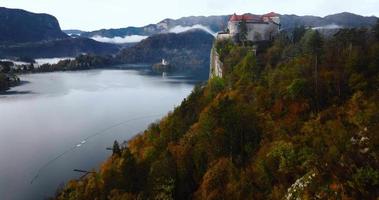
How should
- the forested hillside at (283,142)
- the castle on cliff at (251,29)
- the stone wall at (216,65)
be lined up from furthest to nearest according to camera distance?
the castle on cliff at (251,29), the stone wall at (216,65), the forested hillside at (283,142)

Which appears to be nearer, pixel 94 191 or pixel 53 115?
pixel 94 191

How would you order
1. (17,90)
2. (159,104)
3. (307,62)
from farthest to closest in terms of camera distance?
1. (17,90)
2. (159,104)
3. (307,62)

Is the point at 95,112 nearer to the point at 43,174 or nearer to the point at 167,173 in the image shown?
the point at 43,174

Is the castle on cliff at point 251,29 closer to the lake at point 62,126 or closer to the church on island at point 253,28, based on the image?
the church on island at point 253,28

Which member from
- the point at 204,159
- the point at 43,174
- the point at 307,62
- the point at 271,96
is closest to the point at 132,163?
the point at 204,159

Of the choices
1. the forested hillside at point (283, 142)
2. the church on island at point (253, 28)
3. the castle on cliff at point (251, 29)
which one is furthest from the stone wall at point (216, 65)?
the forested hillside at point (283, 142)
